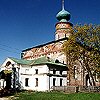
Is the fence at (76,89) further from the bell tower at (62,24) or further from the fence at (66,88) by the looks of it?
the bell tower at (62,24)

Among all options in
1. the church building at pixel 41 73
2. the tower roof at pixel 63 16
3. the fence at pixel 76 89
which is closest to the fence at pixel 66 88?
the fence at pixel 76 89

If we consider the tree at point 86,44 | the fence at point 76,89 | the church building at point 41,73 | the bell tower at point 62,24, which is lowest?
the fence at point 76,89

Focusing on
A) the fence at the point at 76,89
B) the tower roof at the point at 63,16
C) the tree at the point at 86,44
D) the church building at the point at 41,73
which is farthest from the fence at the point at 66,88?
the tower roof at the point at 63,16

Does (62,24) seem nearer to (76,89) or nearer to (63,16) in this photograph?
(63,16)

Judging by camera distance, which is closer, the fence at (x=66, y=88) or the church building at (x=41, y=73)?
the fence at (x=66, y=88)

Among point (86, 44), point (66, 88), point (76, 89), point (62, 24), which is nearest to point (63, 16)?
point (62, 24)

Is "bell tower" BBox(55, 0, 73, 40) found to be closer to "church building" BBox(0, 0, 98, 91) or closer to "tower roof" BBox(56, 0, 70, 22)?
"tower roof" BBox(56, 0, 70, 22)

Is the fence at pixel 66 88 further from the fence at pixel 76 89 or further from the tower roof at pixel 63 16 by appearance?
the tower roof at pixel 63 16

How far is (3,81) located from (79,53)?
16202 mm

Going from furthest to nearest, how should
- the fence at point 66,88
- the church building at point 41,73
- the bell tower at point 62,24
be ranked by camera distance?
the bell tower at point 62,24
the church building at point 41,73
the fence at point 66,88

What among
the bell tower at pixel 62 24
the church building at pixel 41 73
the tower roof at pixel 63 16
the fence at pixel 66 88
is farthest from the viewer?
the tower roof at pixel 63 16

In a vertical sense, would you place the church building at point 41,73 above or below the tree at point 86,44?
below

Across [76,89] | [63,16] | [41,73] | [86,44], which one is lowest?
[76,89]

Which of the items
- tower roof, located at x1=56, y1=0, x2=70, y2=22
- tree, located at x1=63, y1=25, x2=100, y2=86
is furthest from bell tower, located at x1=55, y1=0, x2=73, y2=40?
tree, located at x1=63, y1=25, x2=100, y2=86
